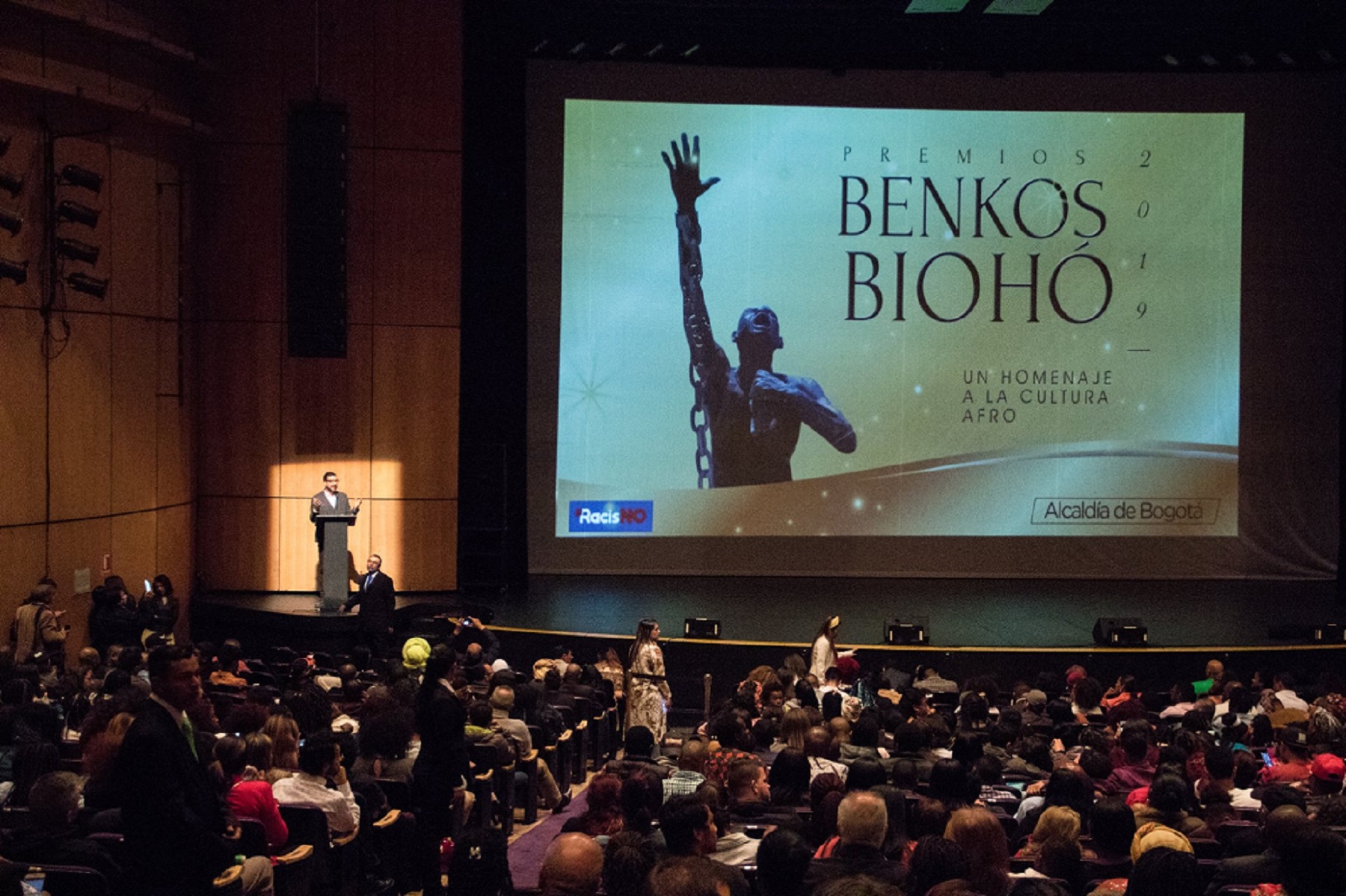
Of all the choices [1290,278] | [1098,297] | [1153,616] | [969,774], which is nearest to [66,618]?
[969,774]

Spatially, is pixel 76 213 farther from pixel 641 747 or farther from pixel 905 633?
pixel 641 747

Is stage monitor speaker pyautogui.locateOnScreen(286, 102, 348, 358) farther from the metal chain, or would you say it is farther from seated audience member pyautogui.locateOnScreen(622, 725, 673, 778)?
seated audience member pyautogui.locateOnScreen(622, 725, 673, 778)

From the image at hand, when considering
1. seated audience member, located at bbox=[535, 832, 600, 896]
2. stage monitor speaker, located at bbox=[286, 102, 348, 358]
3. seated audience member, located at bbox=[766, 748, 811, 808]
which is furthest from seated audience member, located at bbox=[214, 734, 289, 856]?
stage monitor speaker, located at bbox=[286, 102, 348, 358]

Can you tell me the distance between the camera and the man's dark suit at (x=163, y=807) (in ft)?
14.4

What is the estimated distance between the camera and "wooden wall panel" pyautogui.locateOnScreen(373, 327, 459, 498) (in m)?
16.3

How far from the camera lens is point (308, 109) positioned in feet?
52.5

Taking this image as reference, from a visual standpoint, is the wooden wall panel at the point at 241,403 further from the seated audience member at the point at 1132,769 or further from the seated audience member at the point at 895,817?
the seated audience member at the point at 895,817

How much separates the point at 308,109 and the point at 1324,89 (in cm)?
1206

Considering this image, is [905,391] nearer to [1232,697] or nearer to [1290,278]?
[1290,278]

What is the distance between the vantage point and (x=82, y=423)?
13414 millimetres

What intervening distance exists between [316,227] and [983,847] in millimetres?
12603

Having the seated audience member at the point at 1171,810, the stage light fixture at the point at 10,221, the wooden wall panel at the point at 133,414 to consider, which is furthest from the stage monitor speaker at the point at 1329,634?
the stage light fixture at the point at 10,221

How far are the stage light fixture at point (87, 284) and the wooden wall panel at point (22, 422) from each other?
521 millimetres

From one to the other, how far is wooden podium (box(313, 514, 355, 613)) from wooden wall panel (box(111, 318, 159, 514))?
1.79m
